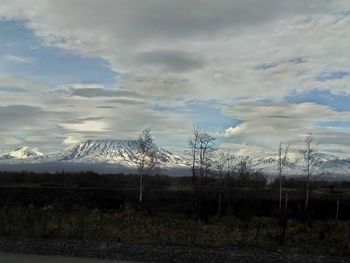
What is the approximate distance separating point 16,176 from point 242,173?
56.5m

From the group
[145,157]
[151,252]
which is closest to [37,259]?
[151,252]

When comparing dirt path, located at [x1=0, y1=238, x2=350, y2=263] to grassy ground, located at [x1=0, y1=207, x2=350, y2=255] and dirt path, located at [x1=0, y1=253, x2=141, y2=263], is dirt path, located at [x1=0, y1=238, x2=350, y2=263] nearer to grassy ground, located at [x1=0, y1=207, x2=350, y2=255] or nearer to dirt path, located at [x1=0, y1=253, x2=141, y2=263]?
dirt path, located at [x1=0, y1=253, x2=141, y2=263]

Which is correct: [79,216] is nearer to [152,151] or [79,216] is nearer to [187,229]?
[187,229]

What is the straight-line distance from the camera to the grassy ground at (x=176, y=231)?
61.2 feet

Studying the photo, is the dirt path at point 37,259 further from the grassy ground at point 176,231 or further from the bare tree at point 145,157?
the bare tree at point 145,157

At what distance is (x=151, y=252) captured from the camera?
15094 millimetres

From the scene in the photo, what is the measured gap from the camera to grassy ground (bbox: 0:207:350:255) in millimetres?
18656

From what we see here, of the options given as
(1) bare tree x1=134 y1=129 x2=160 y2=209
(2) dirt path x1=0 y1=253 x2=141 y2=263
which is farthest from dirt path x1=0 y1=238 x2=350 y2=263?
(1) bare tree x1=134 y1=129 x2=160 y2=209

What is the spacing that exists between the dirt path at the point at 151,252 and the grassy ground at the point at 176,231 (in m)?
1.68

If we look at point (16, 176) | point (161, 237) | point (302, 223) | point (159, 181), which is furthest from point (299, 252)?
point (16, 176)

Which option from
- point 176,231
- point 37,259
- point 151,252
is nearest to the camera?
point 37,259

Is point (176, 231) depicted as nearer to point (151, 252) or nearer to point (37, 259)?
point (151, 252)

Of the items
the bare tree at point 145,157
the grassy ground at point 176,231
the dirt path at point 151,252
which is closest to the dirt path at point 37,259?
the dirt path at point 151,252

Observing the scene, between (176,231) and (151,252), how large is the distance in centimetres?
671
